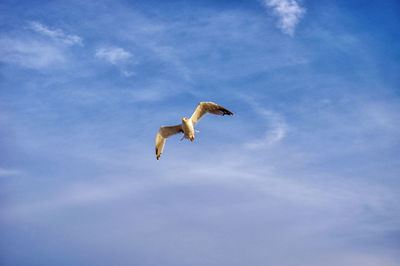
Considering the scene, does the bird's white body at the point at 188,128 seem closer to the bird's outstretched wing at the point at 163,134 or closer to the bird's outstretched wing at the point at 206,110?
the bird's outstretched wing at the point at 206,110

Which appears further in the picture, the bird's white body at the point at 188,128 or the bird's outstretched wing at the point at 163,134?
the bird's outstretched wing at the point at 163,134

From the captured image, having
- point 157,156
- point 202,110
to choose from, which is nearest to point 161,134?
point 157,156

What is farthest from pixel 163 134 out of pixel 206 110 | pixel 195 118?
pixel 206 110

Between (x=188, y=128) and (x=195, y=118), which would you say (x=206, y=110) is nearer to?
(x=195, y=118)

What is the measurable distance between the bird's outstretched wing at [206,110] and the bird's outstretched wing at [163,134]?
2.45 meters

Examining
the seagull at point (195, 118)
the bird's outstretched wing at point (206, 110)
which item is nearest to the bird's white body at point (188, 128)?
the seagull at point (195, 118)

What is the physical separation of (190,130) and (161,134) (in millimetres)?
5159

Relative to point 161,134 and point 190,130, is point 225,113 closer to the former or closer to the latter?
point 190,130

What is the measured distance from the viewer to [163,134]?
4928 cm

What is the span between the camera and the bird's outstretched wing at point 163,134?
48438 mm

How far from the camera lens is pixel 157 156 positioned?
161ft

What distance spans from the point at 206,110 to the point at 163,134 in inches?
248

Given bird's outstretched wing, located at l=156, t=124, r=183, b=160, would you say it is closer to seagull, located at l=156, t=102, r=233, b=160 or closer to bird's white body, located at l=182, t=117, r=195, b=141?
seagull, located at l=156, t=102, r=233, b=160

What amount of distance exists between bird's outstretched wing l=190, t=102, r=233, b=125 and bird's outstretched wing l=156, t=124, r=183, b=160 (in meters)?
2.45
